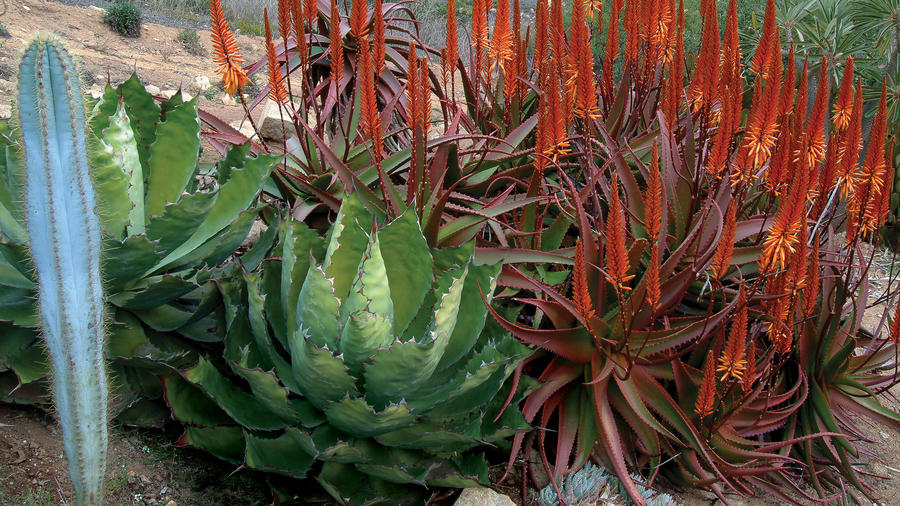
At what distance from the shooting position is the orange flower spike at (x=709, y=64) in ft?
6.69

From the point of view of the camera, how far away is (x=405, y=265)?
190cm

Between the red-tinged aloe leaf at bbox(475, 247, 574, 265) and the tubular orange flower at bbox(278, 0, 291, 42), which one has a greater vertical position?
the tubular orange flower at bbox(278, 0, 291, 42)

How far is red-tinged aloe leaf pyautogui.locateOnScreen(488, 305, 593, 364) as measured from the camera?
6.67 feet

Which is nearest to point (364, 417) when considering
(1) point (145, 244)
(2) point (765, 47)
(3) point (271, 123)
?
(1) point (145, 244)

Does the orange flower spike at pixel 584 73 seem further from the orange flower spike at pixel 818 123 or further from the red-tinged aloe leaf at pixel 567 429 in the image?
the red-tinged aloe leaf at pixel 567 429

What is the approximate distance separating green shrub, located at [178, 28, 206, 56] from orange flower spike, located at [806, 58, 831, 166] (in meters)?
7.32

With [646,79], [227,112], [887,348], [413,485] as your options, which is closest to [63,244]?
[413,485]

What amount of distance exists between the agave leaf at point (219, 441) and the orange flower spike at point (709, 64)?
5.36 feet

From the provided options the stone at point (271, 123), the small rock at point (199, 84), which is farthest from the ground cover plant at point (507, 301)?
the small rock at point (199, 84)

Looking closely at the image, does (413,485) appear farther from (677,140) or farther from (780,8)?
(780,8)

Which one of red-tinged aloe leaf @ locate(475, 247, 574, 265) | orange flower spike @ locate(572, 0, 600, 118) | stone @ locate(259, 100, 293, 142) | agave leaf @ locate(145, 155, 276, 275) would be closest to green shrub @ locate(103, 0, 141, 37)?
stone @ locate(259, 100, 293, 142)

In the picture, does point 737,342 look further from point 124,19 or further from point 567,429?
point 124,19

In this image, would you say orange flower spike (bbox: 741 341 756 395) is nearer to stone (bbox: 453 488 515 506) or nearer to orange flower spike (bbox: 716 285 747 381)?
orange flower spike (bbox: 716 285 747 381)

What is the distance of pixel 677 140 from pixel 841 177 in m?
0.81
